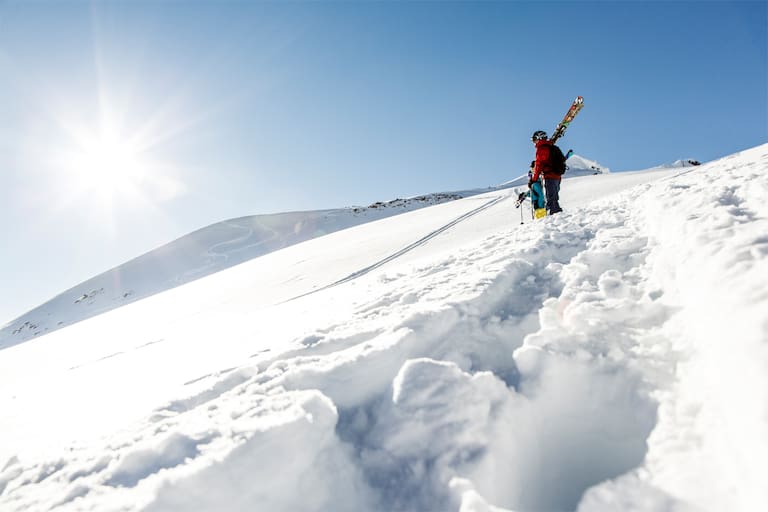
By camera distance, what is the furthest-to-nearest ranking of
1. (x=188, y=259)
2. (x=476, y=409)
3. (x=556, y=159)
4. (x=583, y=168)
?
(x=583, y=168), (x=188, y=259), (x=556, y=159), (x=476, y=409)

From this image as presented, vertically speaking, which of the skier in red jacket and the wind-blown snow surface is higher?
the skier in red jacket

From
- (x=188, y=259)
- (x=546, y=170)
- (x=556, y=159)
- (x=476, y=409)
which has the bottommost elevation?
(x=476, y=409)

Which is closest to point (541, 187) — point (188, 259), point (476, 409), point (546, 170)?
point (546, 170)

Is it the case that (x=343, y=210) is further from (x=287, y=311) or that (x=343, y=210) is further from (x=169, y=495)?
(x=169, y=495)

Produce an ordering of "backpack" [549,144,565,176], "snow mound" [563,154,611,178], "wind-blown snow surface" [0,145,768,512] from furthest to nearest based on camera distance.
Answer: "snow mound" [563,154,611,178]
"backpack" [549,144,565,176]
"wind-blown snow surface" [0,145,768,512]

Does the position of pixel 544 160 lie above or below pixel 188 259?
above

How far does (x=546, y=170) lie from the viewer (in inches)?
285

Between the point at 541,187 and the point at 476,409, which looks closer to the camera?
the point at 476,409

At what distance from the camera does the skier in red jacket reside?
7184 millimetres

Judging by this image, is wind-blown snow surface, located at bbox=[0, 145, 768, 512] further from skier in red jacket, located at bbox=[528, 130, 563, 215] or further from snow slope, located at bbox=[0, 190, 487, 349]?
snow slope, located at bbox=[0, 190, 487, 349]

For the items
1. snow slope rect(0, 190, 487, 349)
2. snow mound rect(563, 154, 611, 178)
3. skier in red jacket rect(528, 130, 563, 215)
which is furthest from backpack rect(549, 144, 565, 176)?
snow mound rect(563, 154, 611, 178)

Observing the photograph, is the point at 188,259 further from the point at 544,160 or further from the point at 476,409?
the point at 476,409

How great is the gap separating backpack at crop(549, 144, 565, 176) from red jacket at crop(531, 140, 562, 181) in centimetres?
6

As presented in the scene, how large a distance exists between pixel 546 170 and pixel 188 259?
62.5 ft
